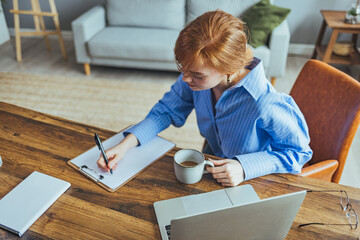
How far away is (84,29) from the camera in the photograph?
3041mm

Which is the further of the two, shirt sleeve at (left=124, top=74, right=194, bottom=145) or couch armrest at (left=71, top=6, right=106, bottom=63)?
couch armrest at (left=71, top=6, right=106, bottom=63)

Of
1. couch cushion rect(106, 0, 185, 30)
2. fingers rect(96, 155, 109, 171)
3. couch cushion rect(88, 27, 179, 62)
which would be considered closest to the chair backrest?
fingers rect(96, 155, 109, 171)

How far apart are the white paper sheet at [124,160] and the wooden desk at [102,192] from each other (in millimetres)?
27

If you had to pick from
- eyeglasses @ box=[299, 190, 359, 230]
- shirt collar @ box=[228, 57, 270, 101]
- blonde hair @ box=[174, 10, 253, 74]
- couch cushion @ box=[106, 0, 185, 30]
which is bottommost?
couch cushion @ box=[106, 0, 185, 30]

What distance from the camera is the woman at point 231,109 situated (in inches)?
34.8

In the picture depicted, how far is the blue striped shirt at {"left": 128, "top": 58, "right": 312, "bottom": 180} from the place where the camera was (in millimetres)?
985

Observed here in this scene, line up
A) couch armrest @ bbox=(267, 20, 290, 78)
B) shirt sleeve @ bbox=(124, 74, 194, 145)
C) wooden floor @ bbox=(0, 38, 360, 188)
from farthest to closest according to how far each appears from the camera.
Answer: wooden floor @ bbox=(0, 38, 360, 188), couch armrest @ bbox=(267, 20, 290, 78), shirt sleeve @ bbox=(124, 74, 194, 145)

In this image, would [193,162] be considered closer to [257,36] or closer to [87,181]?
[87,181]

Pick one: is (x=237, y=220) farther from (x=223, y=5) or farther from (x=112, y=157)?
(x=223, y=5)

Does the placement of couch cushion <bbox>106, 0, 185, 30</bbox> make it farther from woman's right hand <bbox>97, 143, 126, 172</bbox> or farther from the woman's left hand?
the woman's left hand

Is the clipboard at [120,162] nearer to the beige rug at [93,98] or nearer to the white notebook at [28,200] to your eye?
the white notebook at [28,200]

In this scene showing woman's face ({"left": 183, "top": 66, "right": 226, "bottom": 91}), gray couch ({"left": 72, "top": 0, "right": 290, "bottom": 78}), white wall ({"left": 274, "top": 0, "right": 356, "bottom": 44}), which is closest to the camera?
woman's face ({"left": 183, "top": 66, "right": 226, "bottom": 91})

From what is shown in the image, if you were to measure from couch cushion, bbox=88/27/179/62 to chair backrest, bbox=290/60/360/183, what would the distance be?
181 centimetres

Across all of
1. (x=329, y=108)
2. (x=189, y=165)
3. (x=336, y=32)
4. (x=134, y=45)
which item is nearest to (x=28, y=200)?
(x=189, y=165)
